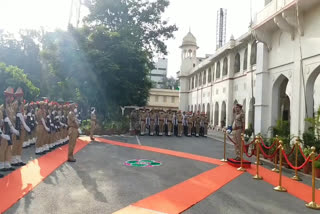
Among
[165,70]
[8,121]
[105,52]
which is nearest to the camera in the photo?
[8,121]

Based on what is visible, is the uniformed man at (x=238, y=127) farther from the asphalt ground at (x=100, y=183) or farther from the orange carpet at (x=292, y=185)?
the asphalt ground at (x=100, y=183)

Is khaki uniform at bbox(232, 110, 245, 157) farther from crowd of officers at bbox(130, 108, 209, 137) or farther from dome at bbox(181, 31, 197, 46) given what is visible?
dome at bbox(181, 31, 197, 46)

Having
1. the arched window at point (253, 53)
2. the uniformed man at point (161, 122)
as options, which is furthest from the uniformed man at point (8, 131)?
the arched window at point (253, 53)

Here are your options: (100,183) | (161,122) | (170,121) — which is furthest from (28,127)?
(170,121)

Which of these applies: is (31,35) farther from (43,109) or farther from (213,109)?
(43,109)

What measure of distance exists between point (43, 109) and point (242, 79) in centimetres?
2035

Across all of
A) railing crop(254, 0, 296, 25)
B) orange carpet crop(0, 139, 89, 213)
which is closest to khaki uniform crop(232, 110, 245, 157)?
railing crop(254, 0, 296, 25)

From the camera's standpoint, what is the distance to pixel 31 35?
40.9 m

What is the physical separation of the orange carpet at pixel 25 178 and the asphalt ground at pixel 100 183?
0.17 m

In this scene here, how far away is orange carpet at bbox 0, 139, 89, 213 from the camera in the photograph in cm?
589

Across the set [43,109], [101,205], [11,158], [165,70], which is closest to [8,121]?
[11,158]

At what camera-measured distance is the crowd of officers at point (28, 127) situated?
27.3 feet

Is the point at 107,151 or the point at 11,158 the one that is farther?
the point at 107,151

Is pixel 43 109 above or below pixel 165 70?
below
